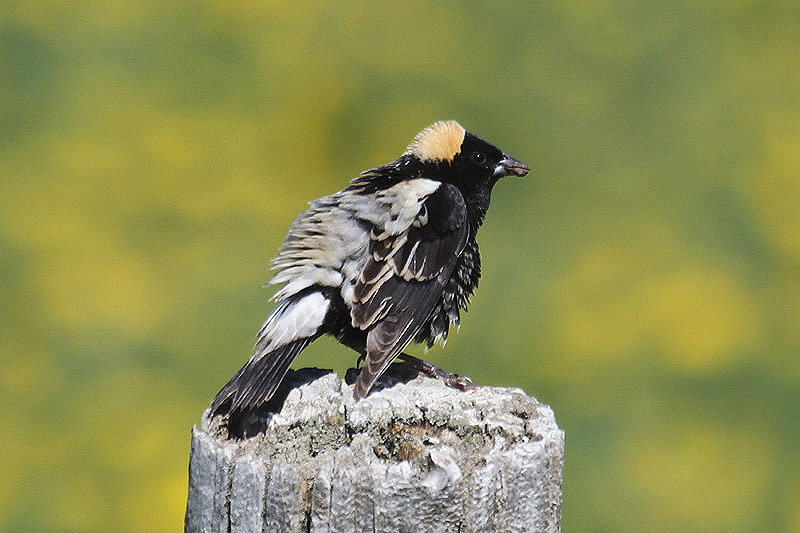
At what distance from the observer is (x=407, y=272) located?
3525 millimetres

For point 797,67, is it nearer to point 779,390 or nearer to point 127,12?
point 779,390

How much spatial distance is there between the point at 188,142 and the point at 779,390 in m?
3.62

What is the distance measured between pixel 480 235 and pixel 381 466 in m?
4.03

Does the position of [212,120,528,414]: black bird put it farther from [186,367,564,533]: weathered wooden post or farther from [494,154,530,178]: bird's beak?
[186,367,564,533]: weathered wooden post

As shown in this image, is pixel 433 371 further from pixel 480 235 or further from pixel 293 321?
pixel 480 235

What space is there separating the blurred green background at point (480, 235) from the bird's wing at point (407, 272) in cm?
167

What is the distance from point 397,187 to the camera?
146 inches

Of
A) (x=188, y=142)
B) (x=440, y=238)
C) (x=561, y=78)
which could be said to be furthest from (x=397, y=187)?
(x=561, y=78)

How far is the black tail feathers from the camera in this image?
8.71 feet

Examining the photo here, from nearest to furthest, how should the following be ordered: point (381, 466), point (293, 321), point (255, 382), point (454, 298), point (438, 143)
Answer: point (381, 466)
point (255, 382)
point (293, 321)
point (454, 298)
point (438, 143)

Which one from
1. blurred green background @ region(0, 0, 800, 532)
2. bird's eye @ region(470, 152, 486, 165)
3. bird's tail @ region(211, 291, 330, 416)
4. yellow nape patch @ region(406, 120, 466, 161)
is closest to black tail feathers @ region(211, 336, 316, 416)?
bird's tail @ region(211, 291, 330, 416)

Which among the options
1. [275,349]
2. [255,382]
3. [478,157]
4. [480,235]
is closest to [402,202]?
[478,157]

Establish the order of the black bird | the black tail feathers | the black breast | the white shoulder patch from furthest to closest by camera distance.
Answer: the black breast, the white shoulder patch, the black bird, the black tail feathers

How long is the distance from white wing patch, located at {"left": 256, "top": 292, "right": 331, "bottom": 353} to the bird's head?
805 millimetres
